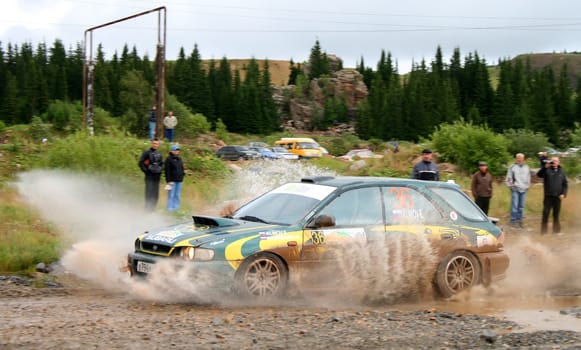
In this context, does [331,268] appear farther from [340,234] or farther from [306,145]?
[306,145]

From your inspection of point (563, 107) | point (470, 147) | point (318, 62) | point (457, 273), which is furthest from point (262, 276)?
Answer: point (318, 62)

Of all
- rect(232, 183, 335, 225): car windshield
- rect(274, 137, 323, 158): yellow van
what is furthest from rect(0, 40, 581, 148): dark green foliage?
rect(232, 183, 335, 225): car windshield

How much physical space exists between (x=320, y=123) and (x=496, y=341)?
111 meters

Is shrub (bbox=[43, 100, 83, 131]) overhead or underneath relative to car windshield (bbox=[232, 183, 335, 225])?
overhead

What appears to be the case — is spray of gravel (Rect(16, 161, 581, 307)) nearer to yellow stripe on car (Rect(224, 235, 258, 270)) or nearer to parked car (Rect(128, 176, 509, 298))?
parked car (Rect(128, 176, 509, 298))

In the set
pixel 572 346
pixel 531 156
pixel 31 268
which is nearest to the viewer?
pixel 572 346

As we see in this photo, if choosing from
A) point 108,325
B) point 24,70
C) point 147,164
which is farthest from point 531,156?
point 24,70

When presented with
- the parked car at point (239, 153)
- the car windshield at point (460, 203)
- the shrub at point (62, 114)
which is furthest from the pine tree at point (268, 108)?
the car windshield at point (460, 203)

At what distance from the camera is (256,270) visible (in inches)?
329

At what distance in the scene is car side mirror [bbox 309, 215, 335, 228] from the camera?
877 cm

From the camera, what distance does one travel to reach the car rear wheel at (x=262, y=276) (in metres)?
8.23

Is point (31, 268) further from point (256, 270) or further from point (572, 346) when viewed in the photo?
point (572, 346)

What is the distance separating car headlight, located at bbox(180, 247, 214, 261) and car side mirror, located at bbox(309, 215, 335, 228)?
1307 mm

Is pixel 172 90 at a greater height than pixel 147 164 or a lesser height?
greater
